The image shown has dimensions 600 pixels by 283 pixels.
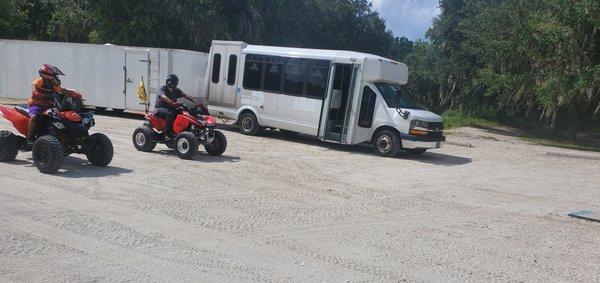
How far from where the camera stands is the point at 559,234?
7.39 meters

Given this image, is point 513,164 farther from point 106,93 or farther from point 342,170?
point 106,93

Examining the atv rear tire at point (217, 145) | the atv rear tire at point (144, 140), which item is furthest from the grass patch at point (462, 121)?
the atv rear tire at point (144, 140)

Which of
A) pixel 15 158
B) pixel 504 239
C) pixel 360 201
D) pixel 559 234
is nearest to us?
pixel 504 239

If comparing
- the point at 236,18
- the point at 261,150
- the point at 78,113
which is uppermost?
the point at 236,18

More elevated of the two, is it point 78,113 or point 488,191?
point 78,113

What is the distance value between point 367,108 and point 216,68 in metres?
5.38

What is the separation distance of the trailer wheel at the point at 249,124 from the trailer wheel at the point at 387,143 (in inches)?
153

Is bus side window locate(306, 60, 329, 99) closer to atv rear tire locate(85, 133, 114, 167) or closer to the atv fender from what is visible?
atv rear tire locate(85, 133, 114, 167)

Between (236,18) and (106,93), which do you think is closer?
(106,93)

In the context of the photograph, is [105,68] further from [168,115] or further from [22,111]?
[22,111]

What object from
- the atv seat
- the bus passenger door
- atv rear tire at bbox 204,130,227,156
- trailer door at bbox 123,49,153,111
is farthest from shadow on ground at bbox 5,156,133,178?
trailer door at bbox 123,49,153,111

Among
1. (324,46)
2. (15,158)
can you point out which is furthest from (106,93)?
(324,46)

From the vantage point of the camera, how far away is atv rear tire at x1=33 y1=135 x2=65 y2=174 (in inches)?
341

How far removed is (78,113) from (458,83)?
89.6 ft
